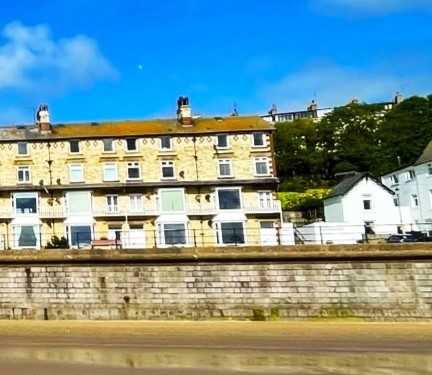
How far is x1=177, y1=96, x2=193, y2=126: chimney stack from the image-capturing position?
162ft

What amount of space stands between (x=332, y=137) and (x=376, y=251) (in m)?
60.0

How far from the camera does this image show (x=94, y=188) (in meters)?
46.3

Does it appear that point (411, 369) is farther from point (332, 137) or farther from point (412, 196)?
point (332, 137)

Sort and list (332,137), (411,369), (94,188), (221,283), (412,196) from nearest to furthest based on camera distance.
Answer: (411,369) → (221,283) → (94,188) → (412,196) → (332,137)

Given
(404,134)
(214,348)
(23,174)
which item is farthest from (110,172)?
(404,134)

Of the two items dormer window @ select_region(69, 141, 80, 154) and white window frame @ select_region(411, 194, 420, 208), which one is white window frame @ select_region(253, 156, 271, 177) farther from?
white window frame @ select_region(411, 194, 420, 208)

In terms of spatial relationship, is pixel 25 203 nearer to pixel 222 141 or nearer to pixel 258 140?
pixel 222 141

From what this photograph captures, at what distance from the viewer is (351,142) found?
8112 centimetres

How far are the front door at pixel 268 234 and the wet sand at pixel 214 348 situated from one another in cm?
1335

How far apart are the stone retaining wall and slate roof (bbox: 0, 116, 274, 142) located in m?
23.1

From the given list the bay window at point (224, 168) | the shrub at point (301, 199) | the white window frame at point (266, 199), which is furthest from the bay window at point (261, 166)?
the shrub at point (301, 199)

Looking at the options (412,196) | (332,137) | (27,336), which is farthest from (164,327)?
(332,137)

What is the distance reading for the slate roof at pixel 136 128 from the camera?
47.7 m

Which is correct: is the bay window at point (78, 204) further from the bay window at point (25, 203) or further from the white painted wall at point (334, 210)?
the white painted wall at point (334, 210)
